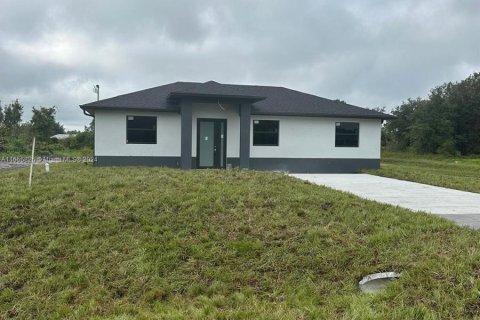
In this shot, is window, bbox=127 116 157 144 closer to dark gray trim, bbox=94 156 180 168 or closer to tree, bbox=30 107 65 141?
dark gray trim, bbox=94 156 180 168

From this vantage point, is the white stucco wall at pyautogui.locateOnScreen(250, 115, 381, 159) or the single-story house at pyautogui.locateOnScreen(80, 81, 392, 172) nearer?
the single-story house at pyautogui.locateOnScreen(80, 81, 392, 172)

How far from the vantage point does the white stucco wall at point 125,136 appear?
1498cm

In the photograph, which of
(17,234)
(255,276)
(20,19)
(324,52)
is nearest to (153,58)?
(20,19)

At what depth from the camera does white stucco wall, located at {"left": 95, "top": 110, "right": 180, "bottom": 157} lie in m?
15.0

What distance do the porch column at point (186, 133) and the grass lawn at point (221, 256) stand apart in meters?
8.03

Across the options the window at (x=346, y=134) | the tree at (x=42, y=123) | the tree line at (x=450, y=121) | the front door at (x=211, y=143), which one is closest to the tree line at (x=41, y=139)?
the tree at (x=42, y=123)

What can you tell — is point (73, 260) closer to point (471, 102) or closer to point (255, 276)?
point (255, 276)

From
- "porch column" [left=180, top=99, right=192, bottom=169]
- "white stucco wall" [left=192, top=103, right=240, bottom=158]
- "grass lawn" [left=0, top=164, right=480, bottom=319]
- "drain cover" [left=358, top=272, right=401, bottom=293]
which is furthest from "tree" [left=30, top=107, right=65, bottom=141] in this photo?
"drain cover" [left=358, top=272, right=401, bottom=293]

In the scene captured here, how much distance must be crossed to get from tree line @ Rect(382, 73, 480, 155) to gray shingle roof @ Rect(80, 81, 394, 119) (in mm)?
24546

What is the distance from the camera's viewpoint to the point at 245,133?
606 inches

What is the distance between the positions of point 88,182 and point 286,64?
18.0 metres

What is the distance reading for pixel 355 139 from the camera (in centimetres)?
1717

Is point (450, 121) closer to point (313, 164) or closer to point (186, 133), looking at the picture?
point (313, 164)

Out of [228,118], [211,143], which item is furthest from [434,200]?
[211,143]
